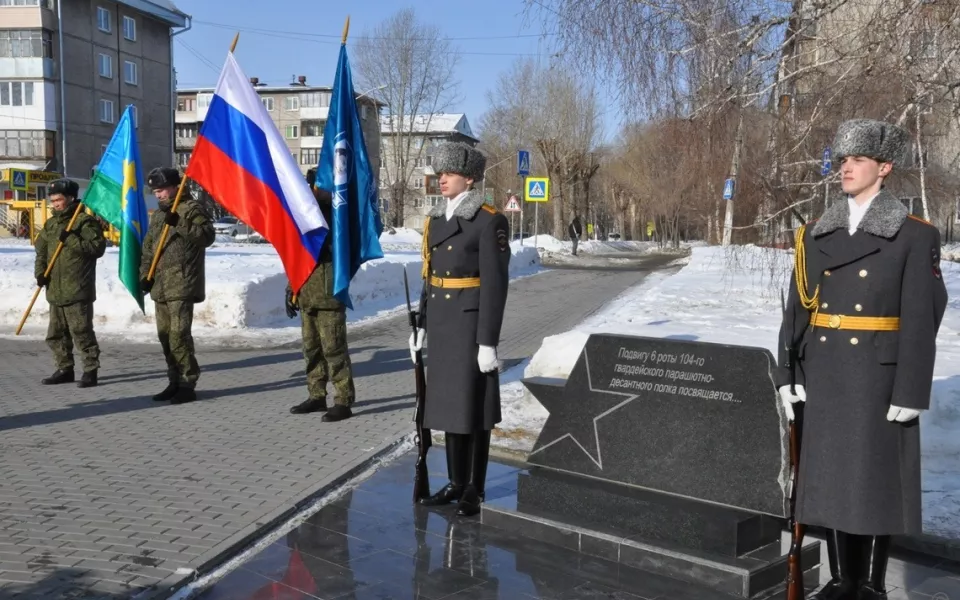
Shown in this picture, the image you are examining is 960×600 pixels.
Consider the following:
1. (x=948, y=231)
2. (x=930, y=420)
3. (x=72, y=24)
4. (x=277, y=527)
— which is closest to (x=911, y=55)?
(x=930, y=420)

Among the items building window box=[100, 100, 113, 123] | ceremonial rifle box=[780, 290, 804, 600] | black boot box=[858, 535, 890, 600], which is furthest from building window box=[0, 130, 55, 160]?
black boot box=[858, 535, 890, 600]

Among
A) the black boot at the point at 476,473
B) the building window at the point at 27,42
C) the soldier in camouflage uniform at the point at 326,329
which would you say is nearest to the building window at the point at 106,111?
the building window at the point at 27,42

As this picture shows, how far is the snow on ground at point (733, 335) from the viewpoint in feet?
19.7

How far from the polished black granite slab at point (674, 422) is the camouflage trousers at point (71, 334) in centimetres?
577

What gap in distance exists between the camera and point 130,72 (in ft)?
197

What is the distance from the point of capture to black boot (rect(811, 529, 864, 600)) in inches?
161

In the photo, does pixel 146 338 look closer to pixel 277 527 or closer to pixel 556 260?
pixel 277 527

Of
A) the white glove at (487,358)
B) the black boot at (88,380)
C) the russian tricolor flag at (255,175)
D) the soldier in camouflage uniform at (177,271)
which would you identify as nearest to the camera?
the white glove at (487,358)

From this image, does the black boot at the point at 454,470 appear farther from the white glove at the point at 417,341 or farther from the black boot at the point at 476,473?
the white glove at the point at 417,341

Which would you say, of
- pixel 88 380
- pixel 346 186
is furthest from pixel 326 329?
pixel 88 380

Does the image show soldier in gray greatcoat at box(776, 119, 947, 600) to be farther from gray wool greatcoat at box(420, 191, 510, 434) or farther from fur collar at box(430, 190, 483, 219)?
fur collar at box(430, 190, 483, 219)

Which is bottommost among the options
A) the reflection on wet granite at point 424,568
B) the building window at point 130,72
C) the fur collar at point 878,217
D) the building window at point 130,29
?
the reflection on wet granite at point 424,568

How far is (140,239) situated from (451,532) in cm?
610

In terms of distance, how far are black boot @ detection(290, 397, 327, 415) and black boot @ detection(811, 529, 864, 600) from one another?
199 inches
